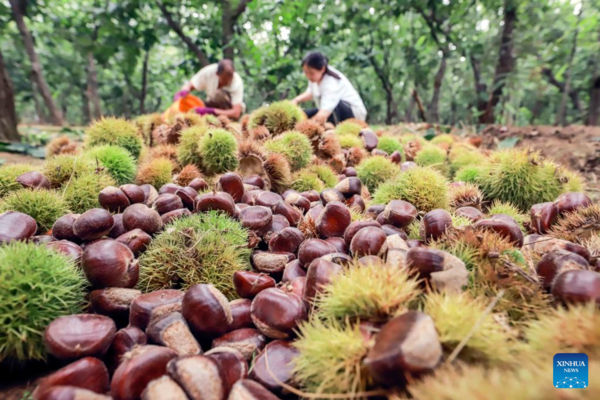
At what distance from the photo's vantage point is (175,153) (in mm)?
2359

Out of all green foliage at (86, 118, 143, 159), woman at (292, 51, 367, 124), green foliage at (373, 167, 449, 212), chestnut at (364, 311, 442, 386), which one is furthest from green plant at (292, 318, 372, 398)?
woman at (292, 51, 367, 124)

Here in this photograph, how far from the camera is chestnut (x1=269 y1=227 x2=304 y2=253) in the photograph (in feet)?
4.56

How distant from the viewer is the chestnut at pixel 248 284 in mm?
1129

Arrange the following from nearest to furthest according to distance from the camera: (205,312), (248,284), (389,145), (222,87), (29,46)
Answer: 1. (205,312)
2. (248,284)
3. (389,145)
4. (222,87)
5. (29,46)

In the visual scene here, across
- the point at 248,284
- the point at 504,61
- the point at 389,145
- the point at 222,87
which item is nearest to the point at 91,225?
the point at 248,284

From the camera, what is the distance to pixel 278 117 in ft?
9.08

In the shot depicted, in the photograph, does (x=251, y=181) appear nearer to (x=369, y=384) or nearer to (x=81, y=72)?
(x=369, y=384)

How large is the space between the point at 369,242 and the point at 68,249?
1.02 metres

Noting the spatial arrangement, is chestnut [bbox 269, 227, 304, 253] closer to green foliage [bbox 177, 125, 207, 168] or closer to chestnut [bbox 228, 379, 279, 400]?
chestnut [bbox 228, 379, 279, 400]

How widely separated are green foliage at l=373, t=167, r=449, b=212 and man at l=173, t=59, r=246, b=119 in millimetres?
3586

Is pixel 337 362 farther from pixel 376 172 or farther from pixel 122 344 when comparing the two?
pixel 376 172

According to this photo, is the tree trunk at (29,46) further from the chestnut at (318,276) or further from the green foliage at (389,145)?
the chestnut at (318,276)

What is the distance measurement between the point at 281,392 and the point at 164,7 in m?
7.52

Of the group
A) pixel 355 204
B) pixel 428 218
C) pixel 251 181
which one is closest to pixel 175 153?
pixel 251 181
